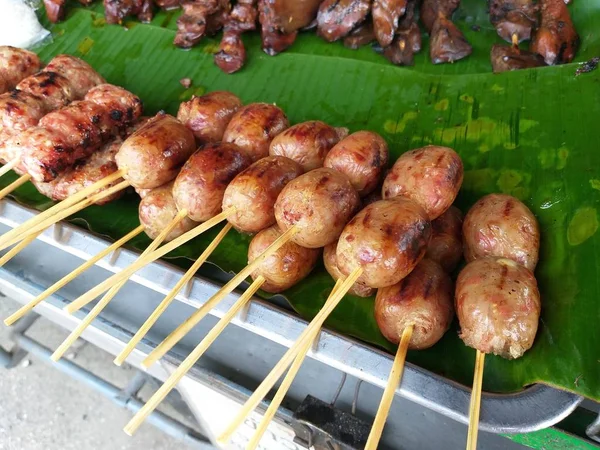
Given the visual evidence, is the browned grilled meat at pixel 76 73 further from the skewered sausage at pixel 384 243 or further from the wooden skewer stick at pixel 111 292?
the skewered sausage at pixel 384 243

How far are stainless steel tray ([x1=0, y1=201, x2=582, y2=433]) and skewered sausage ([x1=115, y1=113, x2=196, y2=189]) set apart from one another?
44cm

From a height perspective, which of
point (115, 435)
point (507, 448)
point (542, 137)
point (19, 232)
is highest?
point (19, 232)

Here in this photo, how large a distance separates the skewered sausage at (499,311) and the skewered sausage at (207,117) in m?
1.78

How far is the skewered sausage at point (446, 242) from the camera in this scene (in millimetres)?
2375

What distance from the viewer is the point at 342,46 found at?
3.85m

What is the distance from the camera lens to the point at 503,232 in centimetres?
224

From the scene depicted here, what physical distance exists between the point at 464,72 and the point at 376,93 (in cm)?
67

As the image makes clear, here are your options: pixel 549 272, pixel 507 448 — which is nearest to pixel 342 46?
pixel 549 272

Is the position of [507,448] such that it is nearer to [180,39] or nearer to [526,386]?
[526,386]

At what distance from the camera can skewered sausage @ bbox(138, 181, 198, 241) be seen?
2.71 metres

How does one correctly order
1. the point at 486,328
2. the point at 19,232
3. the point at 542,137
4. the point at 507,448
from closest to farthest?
the point at 486,328, the point at 19,232, the point at 507,448, the point at 542,137

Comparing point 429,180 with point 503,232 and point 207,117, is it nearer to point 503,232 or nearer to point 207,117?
point 503,232

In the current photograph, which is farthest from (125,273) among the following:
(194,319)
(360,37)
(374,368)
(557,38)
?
(557,38)

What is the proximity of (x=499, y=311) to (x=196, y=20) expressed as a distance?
3.45m
